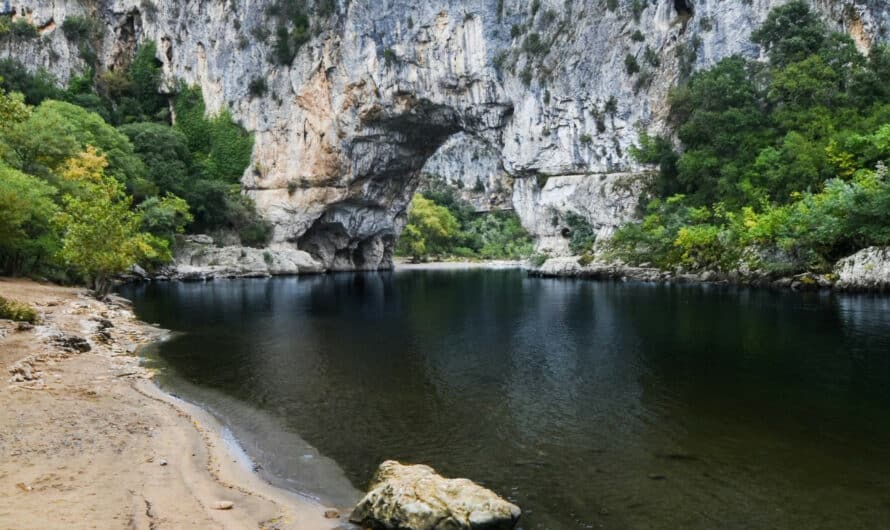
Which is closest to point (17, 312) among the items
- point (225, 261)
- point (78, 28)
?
point (225, 261)

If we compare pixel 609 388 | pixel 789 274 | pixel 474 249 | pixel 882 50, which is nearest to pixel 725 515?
pixel 609 388

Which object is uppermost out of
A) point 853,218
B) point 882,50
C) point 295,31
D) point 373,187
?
point 295,31

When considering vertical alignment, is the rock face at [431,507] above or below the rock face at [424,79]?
below

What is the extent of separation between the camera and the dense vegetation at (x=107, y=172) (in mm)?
27213

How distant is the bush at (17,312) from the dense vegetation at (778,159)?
36946mm

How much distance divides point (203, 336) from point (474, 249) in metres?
89.4

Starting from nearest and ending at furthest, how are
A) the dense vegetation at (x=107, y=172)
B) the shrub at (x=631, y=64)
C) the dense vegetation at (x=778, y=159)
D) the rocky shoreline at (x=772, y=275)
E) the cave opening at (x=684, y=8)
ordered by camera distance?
1. the dense vegetation at (x=107, y=172)
2. the rocky shoreline at (x=772, y=275)
3. the dense vegetation at (x=778, y=159)
4. the cave opening at (x=684, y=8)
5. the shrub at (x=631, y=64)

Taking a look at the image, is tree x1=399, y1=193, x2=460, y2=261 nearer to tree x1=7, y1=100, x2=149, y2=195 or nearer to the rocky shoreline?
the rocky shoreline

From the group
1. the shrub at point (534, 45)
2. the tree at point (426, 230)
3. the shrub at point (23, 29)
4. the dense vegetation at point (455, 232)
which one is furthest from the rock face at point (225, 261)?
the dense vegetation at point (455, 232)

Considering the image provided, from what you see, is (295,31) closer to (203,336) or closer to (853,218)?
(203,336)

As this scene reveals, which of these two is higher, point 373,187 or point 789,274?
point 373,187

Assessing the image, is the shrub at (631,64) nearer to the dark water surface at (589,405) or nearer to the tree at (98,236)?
the dark water surface at (589,405)

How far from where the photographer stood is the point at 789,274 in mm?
36594

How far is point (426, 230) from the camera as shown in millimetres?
99500
